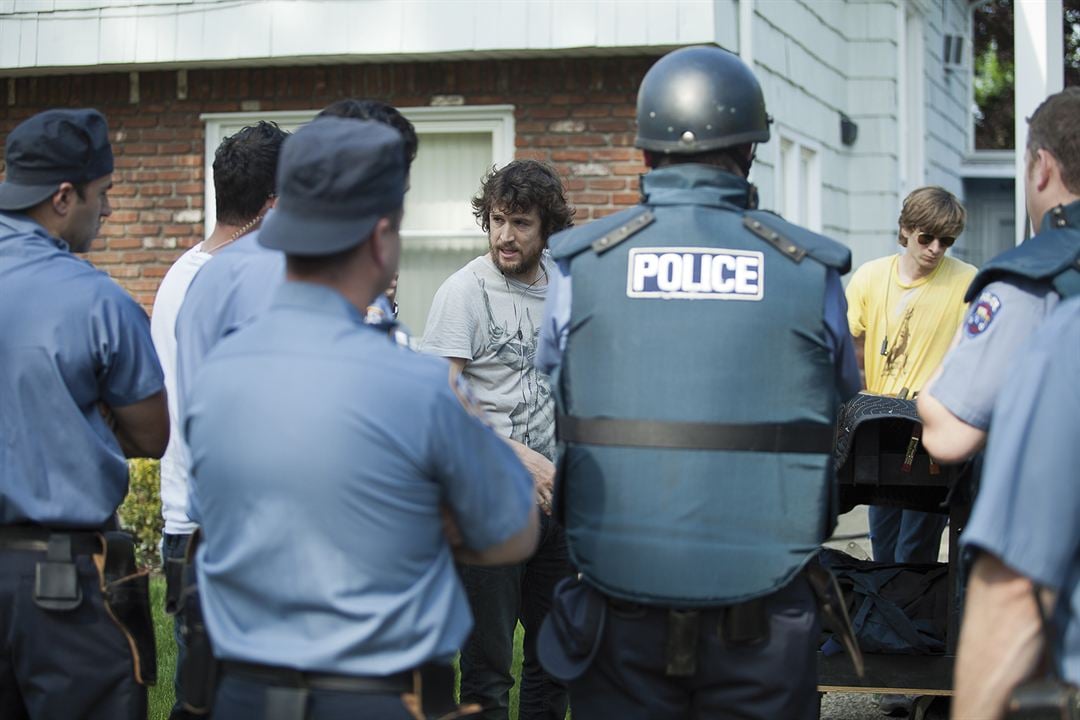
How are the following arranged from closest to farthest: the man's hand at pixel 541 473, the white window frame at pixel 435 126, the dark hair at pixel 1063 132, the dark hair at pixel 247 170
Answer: the dark hair at pixel 1063 132, the dark hair at pixel 247 170, the man's hand at pixel 541 473, the white window frame at pixel 435 126

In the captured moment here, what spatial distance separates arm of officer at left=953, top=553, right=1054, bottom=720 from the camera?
97.0 inches

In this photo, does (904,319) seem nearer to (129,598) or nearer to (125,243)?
(129,598)

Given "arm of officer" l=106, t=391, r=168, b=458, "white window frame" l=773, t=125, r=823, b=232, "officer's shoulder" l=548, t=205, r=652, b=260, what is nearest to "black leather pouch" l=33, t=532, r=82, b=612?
"arm of officer" l=106, t=391, r=168, b=458

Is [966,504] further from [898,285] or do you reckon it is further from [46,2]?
[46,2]

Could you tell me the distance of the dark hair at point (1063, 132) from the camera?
290 cm

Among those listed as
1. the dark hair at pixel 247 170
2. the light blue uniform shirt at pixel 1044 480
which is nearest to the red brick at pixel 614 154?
the dark hair at pixel 247 170

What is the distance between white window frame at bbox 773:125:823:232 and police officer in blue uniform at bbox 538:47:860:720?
660 centimetres

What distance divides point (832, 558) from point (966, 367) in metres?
2.17

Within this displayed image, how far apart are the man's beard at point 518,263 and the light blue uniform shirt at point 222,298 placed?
1.36 meters

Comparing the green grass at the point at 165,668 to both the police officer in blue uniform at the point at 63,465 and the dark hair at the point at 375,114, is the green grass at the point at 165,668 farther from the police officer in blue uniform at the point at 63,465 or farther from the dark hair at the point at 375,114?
the dark hair at the point at 375,114

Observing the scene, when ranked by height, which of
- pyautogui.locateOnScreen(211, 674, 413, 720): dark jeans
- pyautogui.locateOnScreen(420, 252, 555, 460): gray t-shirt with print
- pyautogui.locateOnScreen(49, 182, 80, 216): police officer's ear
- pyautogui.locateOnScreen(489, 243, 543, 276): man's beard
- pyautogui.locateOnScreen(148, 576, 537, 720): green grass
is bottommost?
pyautogui.locateOnScreen(148, 576, 537, 720): green grass

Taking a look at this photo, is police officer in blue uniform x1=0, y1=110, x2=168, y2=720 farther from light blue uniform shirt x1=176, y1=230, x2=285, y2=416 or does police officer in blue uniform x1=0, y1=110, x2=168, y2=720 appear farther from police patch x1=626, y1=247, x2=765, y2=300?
police patch x1=626, y1=247, x2=765, y2=300

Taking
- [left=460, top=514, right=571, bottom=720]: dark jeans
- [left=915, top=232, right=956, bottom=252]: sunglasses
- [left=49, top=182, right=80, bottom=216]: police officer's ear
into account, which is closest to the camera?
[left=49, top=182, right=80, bottom=216]: police officer's ear

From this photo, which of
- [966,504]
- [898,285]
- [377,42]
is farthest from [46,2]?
[966,504]
